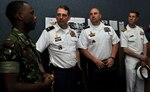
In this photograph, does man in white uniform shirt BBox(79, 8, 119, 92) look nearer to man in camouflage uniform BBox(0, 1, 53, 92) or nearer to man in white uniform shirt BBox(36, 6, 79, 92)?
man in white uniform shirt BBox(36, 6, 79, 92)

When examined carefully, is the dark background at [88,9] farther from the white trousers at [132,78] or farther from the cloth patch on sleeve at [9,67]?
the cloth patch on sleeve at [9,67]

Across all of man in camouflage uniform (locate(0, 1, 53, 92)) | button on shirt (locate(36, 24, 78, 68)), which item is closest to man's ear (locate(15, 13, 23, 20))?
man in camouflage uniform (locate(0, 1, 53, 92))

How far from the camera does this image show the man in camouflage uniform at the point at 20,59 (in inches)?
62.2

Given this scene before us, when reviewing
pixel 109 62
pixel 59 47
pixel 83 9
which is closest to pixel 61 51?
pixel 59 47

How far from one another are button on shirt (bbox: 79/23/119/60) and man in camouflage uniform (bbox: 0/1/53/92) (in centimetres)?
198

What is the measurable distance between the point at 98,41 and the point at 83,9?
2.60 feet

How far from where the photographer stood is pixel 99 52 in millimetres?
3730

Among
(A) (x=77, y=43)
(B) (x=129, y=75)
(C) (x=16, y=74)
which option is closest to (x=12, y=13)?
(C) (x=16, y=74)

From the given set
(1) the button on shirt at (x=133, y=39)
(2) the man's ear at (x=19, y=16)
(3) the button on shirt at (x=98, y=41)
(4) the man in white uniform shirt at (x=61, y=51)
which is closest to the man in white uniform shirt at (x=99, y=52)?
(3) the button on shirt at (x=98, y=41)

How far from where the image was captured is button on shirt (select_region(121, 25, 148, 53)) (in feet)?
13.8

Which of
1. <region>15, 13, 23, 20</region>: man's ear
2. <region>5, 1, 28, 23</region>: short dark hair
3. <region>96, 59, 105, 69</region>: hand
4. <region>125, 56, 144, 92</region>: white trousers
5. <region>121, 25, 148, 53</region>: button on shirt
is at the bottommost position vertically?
<region>125, 56, 144, 92</region>: white trousers

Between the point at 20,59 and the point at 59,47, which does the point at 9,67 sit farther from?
the point at 59,47

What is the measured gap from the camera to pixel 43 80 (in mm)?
1790

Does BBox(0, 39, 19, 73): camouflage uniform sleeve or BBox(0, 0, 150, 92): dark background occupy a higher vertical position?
BBox(0, 0, 150, 92): dark background
